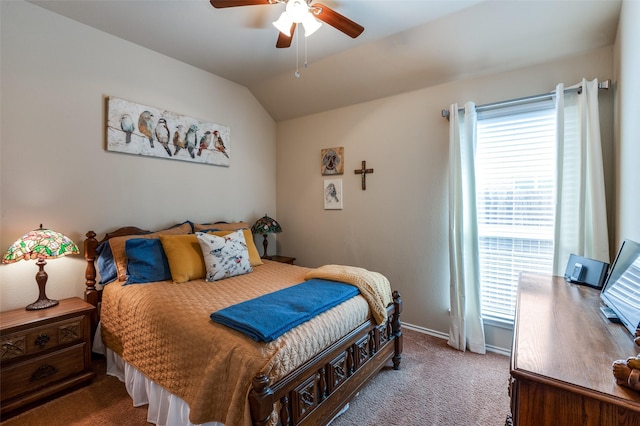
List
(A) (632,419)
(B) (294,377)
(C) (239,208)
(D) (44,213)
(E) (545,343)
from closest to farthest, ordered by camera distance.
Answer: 1. (A) (632,419)
2. (E) (545,343)
3. (B) (294,377)
4. (D) (44,213)
5. (C) (239,208)

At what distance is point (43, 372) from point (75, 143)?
1.71 m

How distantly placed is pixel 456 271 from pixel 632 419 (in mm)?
1990

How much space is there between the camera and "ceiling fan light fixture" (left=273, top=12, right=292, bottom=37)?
1854 millimetres

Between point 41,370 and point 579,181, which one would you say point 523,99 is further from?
point 41,370

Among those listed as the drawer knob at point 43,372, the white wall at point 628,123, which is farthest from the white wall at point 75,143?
the white wall at point 628,123

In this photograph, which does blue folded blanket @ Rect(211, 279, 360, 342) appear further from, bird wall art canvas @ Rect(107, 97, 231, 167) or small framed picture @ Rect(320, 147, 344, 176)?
bird wall art canvas @ Rect(107, 97, 231, 167)

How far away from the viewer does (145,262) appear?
2.32m

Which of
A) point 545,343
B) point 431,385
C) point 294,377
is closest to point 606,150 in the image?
point 545,343

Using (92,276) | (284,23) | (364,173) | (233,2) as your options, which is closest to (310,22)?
(284,23)

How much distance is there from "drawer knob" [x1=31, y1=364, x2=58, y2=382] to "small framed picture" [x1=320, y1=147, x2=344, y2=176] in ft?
9.72

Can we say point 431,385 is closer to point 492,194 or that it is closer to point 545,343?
point 545,343

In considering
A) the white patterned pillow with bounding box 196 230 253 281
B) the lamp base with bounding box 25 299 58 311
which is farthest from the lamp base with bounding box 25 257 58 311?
the white patterned pillow with bounding box 196 230 253 281

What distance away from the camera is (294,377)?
1394 mm

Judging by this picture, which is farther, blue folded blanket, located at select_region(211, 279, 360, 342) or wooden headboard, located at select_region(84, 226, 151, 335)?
wooden headboard, located at select_region(84, 226, 151, 335)
